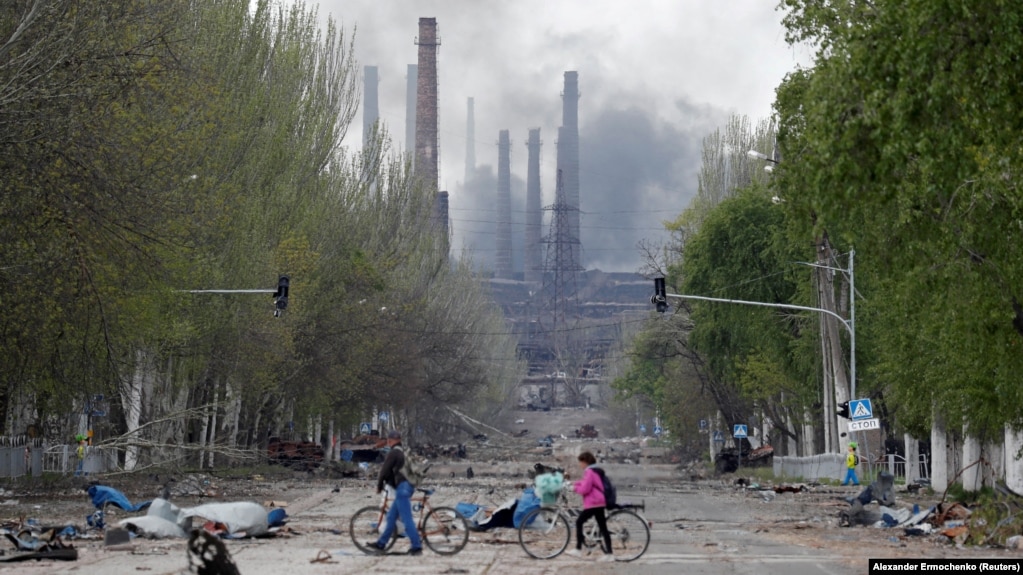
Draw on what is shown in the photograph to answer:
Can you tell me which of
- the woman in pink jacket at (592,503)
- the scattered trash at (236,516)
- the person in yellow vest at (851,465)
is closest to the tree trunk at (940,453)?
the person in yellow vest at (851,465)

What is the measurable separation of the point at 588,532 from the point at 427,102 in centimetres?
15599

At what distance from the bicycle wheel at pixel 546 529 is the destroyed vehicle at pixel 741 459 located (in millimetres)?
50145

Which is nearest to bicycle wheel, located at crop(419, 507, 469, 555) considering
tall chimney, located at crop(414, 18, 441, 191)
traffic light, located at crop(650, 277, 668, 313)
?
traffic light, located at crop(650, 277, 668, 313)

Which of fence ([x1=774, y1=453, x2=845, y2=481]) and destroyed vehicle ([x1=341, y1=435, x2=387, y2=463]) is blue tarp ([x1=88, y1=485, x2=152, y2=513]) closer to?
fence ([x1=774, y1=453, x2=845, y2=481])

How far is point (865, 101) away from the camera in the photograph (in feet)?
51.1

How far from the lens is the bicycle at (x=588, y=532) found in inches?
723

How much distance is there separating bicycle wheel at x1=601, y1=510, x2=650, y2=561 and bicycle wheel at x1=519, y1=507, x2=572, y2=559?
0.62m

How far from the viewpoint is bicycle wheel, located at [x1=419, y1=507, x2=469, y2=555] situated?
60.8 feet

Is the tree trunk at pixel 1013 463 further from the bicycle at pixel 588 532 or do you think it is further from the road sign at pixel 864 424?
the bicycle at pixel 588 532

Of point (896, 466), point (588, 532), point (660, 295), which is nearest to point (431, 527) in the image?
point (588, 532)

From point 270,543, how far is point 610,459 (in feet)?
263

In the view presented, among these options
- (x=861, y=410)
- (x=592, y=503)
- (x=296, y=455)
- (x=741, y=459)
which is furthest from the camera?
(x=741, y=459)

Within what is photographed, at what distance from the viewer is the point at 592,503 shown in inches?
712

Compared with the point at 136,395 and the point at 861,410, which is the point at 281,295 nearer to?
the point at 136,395
